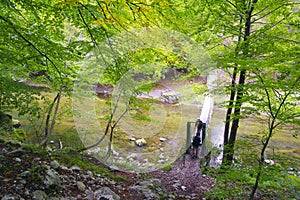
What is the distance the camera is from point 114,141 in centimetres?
595

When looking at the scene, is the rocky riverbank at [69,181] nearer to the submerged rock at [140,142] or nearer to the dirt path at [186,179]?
the dirt path at [186,179]

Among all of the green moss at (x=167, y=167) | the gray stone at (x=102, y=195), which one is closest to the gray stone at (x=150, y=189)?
the gray stone at (x=102, y=195)

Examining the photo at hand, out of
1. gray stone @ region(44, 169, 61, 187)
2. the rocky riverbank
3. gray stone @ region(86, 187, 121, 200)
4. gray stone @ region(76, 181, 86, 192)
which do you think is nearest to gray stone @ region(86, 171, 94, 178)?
the rocky riverbank

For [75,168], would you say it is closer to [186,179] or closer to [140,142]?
[186,179]

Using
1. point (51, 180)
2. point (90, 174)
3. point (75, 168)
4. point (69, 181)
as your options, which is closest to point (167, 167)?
point (90, 174)

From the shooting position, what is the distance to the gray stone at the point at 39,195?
81.3 inches

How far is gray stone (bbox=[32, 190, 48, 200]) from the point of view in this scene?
2066mm

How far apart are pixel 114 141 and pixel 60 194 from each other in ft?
11.9

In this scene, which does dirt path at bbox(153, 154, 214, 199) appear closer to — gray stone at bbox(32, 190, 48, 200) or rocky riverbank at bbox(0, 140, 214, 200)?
rocky riverbank at bbox(0, 140, 214, 200)

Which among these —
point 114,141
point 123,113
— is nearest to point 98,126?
point 114,141

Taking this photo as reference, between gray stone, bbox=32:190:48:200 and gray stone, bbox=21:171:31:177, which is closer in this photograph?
gray stone, bbox=32:190:48:200

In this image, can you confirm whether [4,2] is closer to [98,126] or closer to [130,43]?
[130,43]

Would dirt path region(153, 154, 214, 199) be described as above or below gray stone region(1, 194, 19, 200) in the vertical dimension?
below

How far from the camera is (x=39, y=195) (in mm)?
2109
